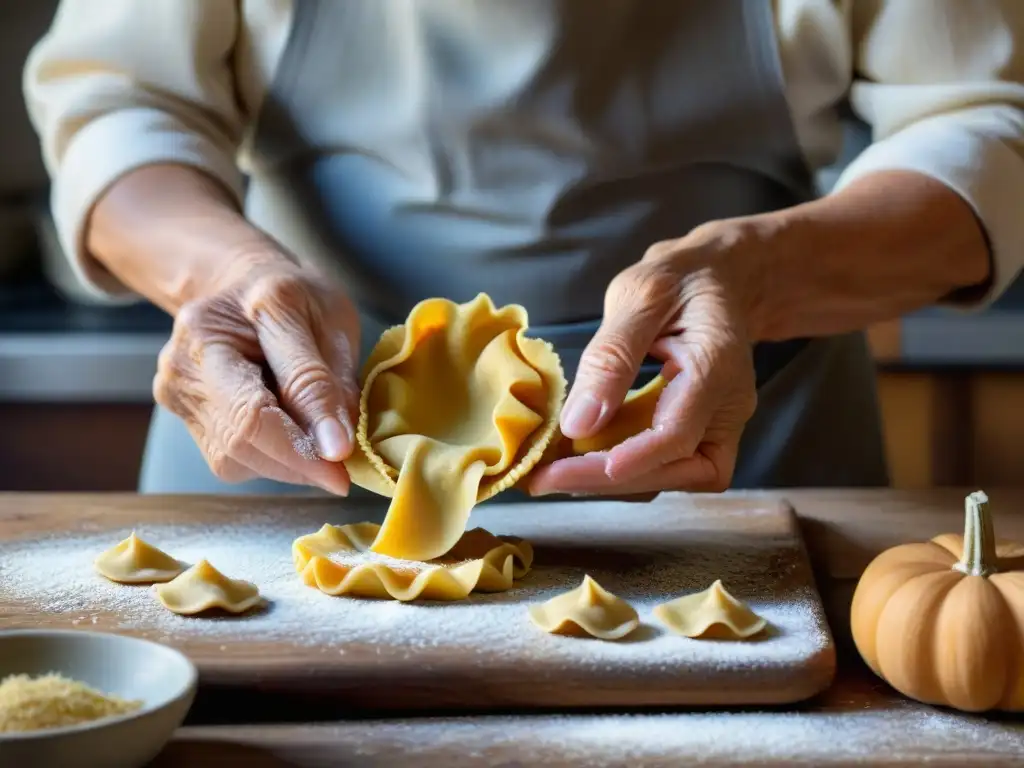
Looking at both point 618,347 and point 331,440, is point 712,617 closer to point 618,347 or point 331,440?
point 618,347

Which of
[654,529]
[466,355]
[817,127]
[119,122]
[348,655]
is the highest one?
[119,122]

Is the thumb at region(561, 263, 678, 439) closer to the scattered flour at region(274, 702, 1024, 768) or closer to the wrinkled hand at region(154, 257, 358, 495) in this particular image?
the wrinkled hand at region(154, 257, 358, 495)

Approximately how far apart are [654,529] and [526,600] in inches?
10.8

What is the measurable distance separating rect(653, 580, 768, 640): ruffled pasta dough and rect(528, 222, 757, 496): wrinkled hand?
0.48 ft

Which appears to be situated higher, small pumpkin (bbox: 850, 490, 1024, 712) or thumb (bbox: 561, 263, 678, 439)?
thumb (bbox: 561, 263, 678, 439)

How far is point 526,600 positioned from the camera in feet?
3.54

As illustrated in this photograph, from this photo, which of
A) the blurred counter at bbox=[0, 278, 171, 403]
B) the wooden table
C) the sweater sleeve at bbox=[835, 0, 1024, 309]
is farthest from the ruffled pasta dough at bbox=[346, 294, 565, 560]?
the blurred counter at bbox=[0, 278, 171, 403]

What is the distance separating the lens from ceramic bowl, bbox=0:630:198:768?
674 millimetres

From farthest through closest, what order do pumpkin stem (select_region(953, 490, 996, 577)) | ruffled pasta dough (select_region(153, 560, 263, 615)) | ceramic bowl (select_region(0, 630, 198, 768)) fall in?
ruffled pasta dough (select_region(153, 560, 263, 615)), pumpkin stem (select_region(953, 490, 996, 577)), ceramic bowl (select_region(0, 630, 198, 768))

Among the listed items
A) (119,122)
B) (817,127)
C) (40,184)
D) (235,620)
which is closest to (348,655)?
(235,620)

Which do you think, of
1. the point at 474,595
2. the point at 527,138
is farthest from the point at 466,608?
the point at 527,138

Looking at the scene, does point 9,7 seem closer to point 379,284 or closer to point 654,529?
point 379,284

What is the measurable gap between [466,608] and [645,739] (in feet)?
0.83

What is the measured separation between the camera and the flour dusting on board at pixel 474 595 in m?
0.96
